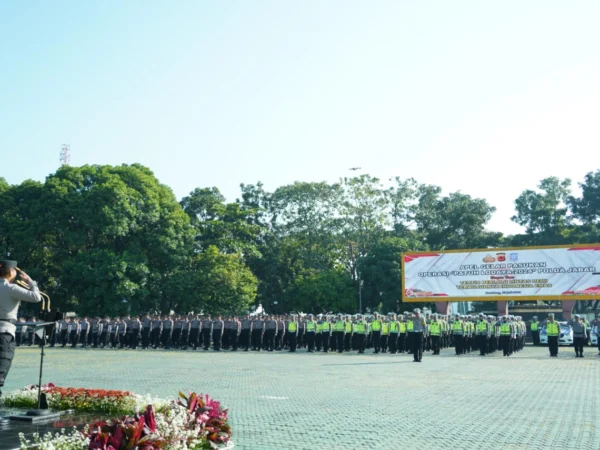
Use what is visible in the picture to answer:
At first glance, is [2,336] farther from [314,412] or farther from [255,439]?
[314,412]

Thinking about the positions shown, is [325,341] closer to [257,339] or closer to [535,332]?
[257,339]

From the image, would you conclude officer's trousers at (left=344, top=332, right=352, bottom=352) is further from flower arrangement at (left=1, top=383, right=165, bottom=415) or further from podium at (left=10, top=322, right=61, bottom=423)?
podium at (left=10, top=322, right=61, bottom=423)

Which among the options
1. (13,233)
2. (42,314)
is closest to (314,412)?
(42,314)

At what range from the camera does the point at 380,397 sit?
1155 centimetres

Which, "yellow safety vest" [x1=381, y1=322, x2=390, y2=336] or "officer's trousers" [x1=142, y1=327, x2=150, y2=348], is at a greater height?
"yellow safety vest" [x1=381, y1=322, x2=390, y2=336]

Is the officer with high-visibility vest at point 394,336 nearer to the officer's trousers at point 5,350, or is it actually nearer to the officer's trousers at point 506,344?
the officer's trousers at point 506,344

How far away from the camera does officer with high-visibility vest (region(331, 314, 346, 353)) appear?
27266mm

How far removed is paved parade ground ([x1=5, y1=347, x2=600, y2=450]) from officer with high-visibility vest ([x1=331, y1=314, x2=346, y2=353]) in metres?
6.79

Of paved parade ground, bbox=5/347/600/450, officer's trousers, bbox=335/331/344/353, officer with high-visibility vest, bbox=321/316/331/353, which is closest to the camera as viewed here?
paved parade ground, bbox=5/347/600/450

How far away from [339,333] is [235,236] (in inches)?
890

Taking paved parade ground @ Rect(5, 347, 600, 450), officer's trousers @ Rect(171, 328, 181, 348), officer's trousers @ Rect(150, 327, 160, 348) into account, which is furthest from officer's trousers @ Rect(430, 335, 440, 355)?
officer's trousers @ Rect(150, 327, 160, 348)

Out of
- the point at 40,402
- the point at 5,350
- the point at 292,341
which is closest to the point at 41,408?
the point at 40,402

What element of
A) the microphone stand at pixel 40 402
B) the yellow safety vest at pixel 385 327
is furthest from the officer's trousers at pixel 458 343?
the microphone stand at pixel 40 402

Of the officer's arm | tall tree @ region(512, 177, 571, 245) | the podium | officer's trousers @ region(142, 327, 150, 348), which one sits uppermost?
tall tree @ region(512, 177, 571, 245)
